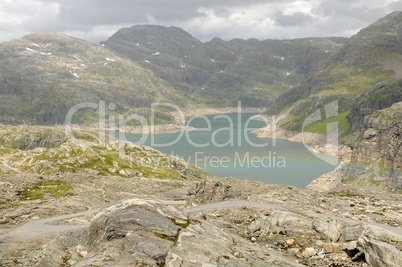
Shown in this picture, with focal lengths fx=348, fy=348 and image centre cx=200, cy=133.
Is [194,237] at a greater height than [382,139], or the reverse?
[194,237]

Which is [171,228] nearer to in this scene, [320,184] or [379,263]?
[379,263]

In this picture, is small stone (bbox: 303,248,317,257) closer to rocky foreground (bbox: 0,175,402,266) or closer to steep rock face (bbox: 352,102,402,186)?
rocky foreground (bbox: 0,175,402,266)

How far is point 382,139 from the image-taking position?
563ft

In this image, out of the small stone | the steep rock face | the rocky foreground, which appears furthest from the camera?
the steep rock face

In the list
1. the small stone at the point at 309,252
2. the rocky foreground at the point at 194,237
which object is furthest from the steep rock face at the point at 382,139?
the small stone at the point at 309,252

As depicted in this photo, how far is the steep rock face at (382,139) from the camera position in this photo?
15062 centimetres

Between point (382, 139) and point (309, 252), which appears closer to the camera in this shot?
point (309, 252)

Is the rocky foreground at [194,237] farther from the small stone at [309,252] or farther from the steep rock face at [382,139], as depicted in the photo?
the steep rock face at [382,139]

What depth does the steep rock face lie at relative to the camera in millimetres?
150625

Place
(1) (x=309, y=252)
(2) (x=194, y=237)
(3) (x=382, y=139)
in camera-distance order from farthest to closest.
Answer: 1. (3) (x=382, y=139)
2. (1) (x=309, y=252)
3. (2) (x=194, y=237)

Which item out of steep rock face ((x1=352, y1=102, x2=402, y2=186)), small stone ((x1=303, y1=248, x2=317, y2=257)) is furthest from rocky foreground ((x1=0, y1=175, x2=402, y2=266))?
steep rock face ((x1=352, y1=102, x2=402, y2=186))

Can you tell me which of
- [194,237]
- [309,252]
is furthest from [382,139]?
[194,237]

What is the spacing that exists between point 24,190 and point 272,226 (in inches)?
2168

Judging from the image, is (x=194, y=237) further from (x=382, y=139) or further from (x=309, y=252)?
(x=382, y=139)
